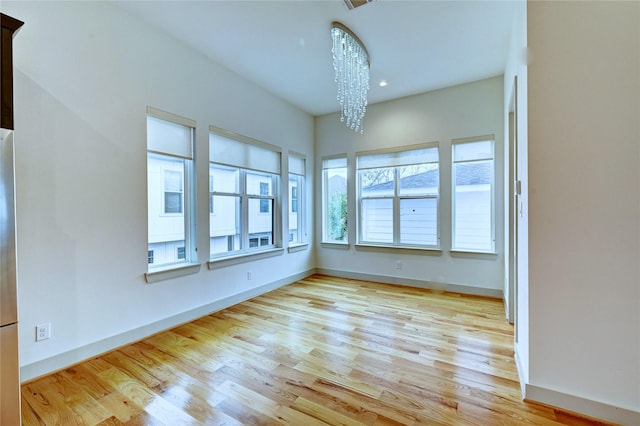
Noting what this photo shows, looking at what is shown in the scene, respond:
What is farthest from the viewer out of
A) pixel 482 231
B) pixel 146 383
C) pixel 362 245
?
pixel 362 245

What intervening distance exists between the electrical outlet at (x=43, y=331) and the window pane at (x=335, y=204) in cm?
395

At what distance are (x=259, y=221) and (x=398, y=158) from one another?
252 cm

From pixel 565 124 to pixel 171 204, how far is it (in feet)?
11.4

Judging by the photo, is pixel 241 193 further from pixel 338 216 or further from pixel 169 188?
pixel 338 216

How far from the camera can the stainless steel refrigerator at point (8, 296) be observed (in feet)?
4.69

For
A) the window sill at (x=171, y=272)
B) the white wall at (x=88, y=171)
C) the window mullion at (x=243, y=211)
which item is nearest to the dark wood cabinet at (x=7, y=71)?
the white wall at (x=88, y=171)

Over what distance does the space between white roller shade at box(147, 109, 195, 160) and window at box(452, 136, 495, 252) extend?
3681 mm

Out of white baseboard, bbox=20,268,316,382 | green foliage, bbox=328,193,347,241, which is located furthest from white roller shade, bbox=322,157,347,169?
white baseboard, bbox=20,268,316,382

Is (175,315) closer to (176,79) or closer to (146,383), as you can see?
(146,383)

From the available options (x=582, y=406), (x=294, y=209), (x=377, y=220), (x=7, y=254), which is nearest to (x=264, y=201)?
(x=294, y=209)

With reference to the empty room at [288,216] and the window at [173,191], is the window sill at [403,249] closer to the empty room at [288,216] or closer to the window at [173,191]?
the empty room at [288,216]

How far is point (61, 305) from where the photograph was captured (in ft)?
7.13

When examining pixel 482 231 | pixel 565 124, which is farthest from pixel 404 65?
pixel 482 231

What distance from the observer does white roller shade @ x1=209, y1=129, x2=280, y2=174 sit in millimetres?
3516
